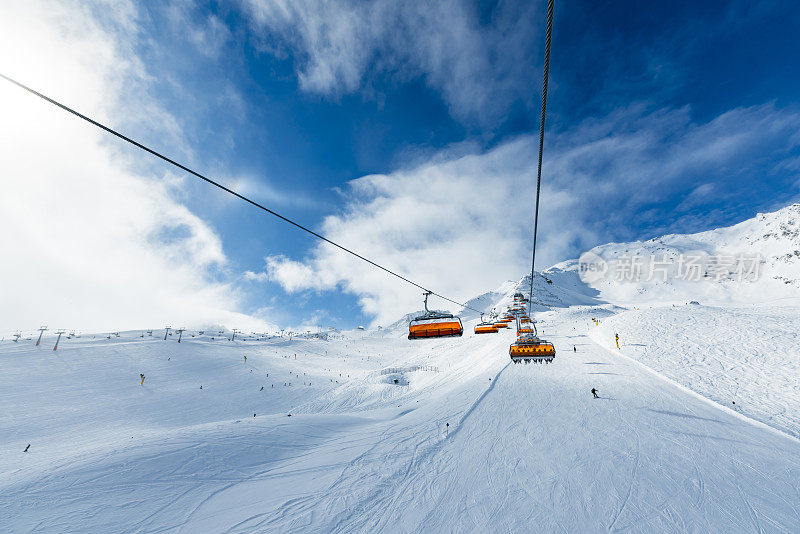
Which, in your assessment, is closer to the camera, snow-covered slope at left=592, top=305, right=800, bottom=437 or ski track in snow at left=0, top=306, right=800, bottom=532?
ski track in snow at left=0, top=306, right=800, bottom=532

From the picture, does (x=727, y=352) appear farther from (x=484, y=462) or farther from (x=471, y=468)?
(x=471, y=468)

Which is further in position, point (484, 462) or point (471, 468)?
point (484, 462)

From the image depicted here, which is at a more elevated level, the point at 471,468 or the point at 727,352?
the point at 727,352

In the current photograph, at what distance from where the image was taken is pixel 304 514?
23.4 feet

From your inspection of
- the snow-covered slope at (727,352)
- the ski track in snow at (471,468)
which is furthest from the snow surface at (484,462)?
the snow-covered slope at (727,352)

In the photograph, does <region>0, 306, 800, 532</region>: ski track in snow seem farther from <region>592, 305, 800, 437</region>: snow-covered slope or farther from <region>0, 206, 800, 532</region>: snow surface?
<region>592, 305, 800, 437</region>: snow-covered slope

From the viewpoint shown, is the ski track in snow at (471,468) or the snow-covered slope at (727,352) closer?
the ski track in snow at (471,468)

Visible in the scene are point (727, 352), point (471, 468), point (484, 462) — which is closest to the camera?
point (471, 468)

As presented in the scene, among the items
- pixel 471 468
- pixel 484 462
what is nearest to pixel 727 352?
pixel 484 462

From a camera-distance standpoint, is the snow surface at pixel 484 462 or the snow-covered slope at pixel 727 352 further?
the snow-covered slope at pixel 727 352

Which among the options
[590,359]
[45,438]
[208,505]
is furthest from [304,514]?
[45,438]

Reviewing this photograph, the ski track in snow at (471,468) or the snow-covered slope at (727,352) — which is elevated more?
the snow-covered slope at (727,352)

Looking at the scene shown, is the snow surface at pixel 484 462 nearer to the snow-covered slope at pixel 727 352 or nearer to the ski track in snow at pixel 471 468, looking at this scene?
the ski track in snow at pixel 471 468

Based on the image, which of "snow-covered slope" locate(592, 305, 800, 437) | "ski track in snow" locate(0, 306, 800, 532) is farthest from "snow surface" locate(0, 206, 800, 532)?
"snow-covered slope" locate(592, 305, 800, 437)
